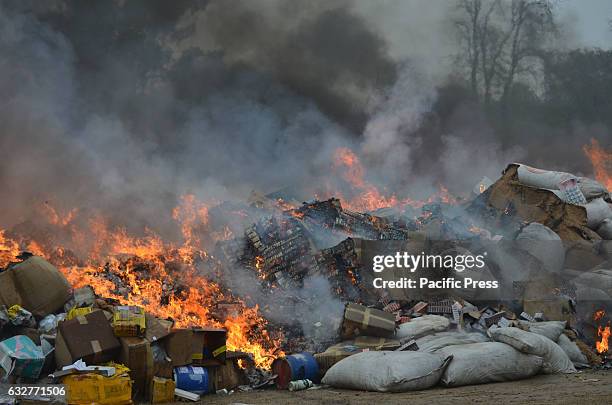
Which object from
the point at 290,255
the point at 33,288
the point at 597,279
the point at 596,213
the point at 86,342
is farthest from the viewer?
the point at 596,213

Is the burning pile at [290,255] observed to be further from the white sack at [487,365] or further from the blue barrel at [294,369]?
the white sack at [487,365]

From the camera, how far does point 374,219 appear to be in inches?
376

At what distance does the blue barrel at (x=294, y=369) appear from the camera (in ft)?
20.1

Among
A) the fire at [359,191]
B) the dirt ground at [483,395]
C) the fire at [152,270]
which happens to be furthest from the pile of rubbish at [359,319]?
the fire at [359,191]

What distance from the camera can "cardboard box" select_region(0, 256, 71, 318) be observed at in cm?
628

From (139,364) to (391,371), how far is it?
223 cm

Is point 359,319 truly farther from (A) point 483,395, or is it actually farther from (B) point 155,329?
(B) point 155,329

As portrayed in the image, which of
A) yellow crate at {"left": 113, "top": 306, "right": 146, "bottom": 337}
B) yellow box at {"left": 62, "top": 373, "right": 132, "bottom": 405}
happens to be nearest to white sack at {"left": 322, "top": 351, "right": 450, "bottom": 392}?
yellow crate at {"left": 113, "top": 306, "right": 146, "bottom": 337}

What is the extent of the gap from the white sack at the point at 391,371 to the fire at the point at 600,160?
42.6ft

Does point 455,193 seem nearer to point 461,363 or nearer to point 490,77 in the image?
point 490,77

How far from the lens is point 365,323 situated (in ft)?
22.5

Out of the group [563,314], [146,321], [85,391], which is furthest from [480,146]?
[85,391]

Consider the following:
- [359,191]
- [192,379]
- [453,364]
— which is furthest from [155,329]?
[359,191]

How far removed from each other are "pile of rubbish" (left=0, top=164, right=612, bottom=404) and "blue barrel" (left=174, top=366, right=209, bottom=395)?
0.01 metres
